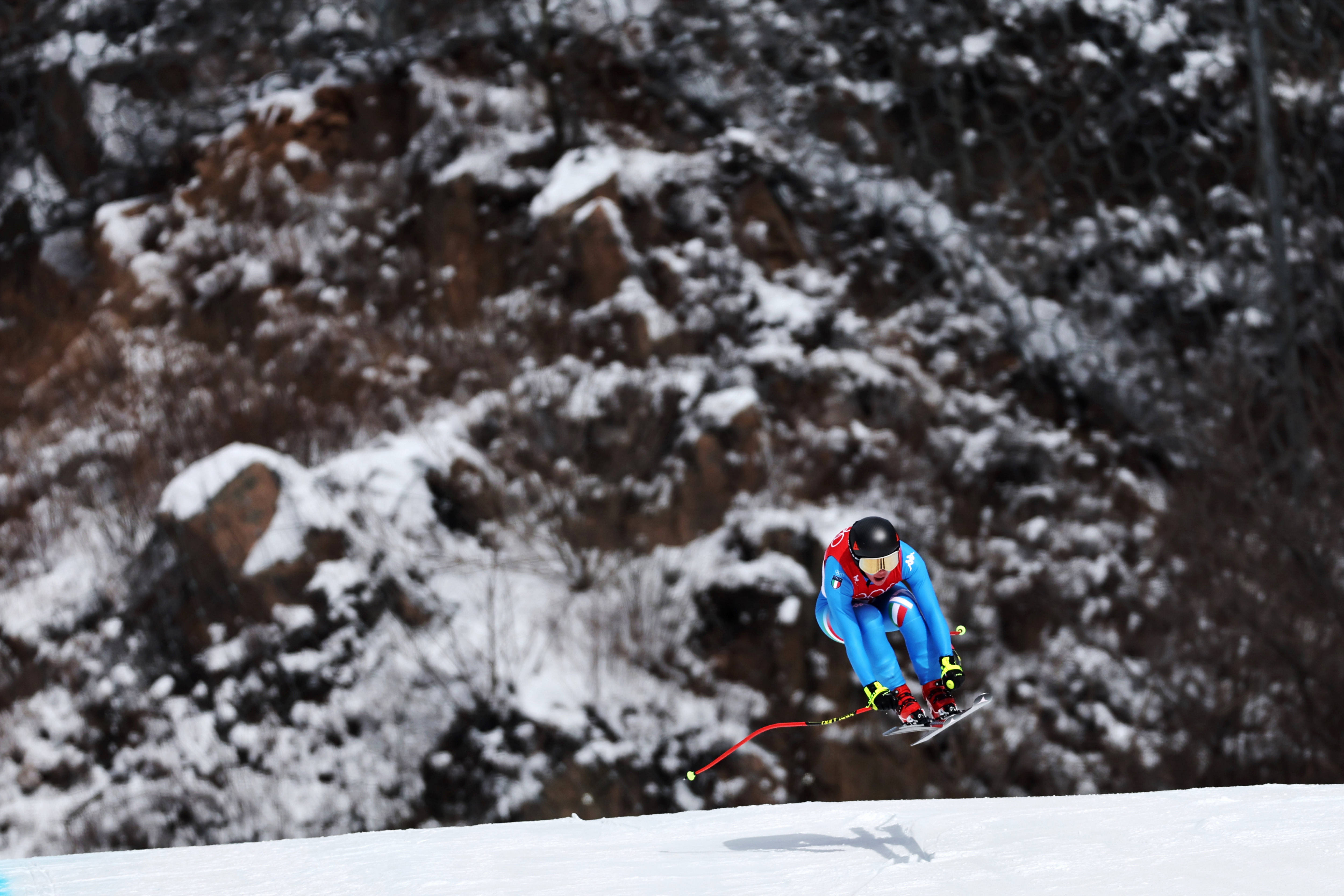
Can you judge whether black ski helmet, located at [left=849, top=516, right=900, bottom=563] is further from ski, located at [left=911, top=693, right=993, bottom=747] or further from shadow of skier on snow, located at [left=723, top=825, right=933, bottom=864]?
shadow of skier on snow, located at [left=723, top=825, right=933, bottom=864]

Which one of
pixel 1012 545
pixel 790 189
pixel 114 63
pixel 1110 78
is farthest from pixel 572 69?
pixel 1012 545

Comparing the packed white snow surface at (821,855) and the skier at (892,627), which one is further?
the packed white snow surface at (821,855)

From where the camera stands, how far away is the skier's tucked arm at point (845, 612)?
87 centimetres

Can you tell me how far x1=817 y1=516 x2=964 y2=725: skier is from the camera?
2.83ft

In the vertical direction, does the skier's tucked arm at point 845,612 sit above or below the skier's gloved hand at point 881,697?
above

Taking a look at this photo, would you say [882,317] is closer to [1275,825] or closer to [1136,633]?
[1136,633]

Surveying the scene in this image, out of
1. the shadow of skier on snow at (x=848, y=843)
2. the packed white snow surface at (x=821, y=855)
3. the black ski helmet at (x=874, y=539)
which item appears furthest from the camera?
the shadow of skier on snow at (x=848, y=843)

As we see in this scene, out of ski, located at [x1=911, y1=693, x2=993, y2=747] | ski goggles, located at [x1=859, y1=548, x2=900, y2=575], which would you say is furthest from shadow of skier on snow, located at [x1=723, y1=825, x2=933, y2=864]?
ski goggles, located at [x1=859, y1=548, x2=900, y2=575]

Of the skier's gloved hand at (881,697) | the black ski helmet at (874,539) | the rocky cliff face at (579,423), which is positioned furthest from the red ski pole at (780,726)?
the rocky cliff face at (579,423)

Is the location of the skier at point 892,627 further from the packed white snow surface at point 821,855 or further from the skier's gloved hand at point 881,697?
the packed white snow surface at point 821,855

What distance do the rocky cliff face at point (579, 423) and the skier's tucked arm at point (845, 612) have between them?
61.0 inches

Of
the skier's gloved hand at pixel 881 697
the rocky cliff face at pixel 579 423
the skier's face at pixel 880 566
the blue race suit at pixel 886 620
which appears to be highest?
the skier's face at pixel 880 566

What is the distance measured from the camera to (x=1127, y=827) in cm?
130

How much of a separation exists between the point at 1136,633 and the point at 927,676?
1.96m
